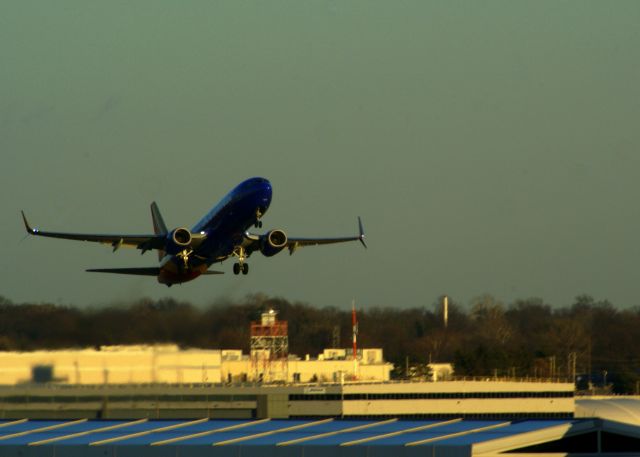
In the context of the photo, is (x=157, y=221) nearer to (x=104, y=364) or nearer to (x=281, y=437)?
(x=104, y=364)

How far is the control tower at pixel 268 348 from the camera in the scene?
127 meters

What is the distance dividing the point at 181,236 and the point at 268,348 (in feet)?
173

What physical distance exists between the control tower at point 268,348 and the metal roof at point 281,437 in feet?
197

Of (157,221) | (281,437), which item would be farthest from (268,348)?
(281,437)

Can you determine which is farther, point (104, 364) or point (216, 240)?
point (104, 364)

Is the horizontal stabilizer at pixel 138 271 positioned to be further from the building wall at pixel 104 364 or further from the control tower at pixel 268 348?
the control tower at pixel 268 348

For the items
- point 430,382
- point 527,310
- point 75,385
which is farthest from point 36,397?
point 527,310

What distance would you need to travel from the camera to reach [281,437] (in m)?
59.1

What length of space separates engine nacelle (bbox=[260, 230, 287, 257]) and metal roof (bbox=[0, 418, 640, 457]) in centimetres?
1498

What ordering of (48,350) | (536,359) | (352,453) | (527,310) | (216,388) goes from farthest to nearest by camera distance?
(527,310), (536,359), (216,388), (48,350), (352,453)

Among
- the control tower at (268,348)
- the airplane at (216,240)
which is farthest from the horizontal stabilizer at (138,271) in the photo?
the control tower at (268,348)

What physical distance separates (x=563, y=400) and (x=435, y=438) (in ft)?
262

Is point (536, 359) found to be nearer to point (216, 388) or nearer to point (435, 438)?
point (216, 388)

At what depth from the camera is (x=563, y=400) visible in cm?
13400
